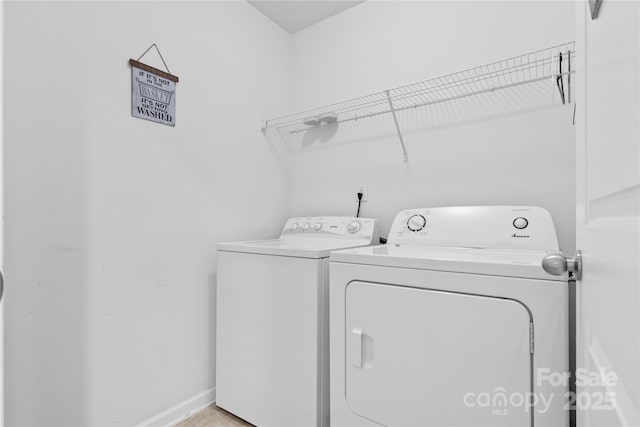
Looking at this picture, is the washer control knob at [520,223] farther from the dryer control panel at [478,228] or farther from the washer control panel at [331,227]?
the washer control panel at [331,227]

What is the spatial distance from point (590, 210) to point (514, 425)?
0.78m

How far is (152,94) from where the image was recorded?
1606 mm

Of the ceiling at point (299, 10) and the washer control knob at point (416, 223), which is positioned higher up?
the ceiling at point (299, 10)

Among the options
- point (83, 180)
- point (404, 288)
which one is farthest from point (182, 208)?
point (404, 288)

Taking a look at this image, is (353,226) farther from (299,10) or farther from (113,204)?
(299,10)

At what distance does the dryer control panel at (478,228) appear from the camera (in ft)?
4.66

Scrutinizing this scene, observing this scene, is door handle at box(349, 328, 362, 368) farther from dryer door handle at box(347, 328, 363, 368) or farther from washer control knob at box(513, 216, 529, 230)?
washer control knob at box(513, 216, 529, 230)

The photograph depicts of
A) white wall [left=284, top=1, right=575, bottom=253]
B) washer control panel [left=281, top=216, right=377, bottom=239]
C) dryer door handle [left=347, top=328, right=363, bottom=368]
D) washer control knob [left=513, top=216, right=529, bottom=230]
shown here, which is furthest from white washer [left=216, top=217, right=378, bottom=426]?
washer control knob [left=513, top=216, right=529, bottom=230]

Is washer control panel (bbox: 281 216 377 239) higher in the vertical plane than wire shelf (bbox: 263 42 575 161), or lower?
lower

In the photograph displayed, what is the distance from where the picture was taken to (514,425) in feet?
3.31

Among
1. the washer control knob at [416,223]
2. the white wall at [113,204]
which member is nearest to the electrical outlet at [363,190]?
the washer control knob at [416,223]

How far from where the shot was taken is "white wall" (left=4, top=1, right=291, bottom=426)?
122 centimetres

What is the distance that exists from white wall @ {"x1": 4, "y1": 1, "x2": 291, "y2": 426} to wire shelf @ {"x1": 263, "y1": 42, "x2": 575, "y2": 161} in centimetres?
46

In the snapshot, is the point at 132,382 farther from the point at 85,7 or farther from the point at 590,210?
the point at 590,210
